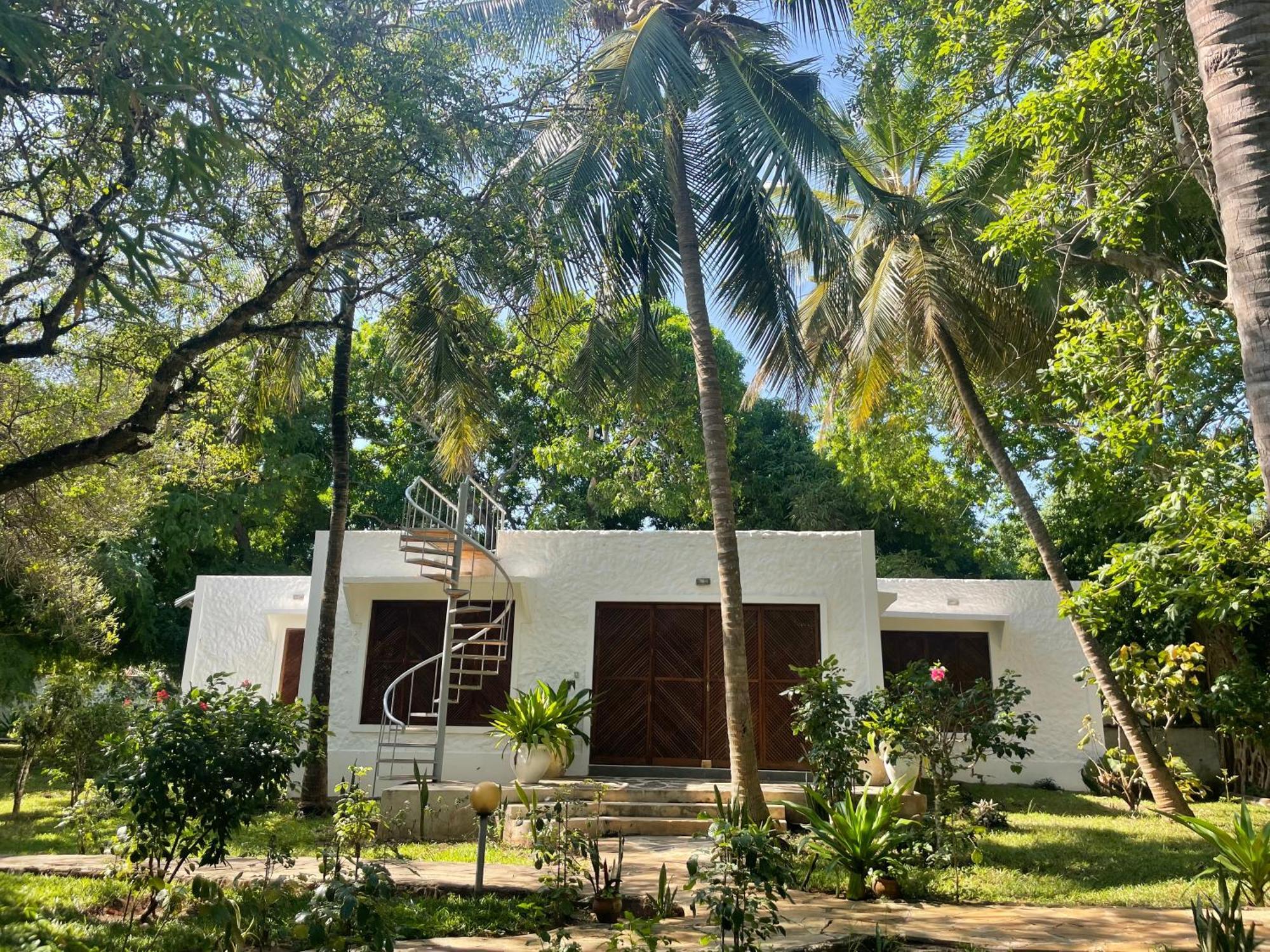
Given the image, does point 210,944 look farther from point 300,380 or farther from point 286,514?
point 286,514

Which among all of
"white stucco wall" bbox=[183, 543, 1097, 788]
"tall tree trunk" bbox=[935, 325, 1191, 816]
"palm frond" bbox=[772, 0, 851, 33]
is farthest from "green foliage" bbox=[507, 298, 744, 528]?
"palm frond" bbox=[772, 0, 851, 33]

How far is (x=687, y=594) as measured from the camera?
12383mm

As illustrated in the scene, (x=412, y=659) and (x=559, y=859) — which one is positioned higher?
(x=412, y=659)

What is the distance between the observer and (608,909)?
583 centimetres

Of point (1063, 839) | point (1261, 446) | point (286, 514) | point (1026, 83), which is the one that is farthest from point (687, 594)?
point (286, 514)

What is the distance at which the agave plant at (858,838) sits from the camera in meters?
6.59

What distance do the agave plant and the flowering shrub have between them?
12.2 ft

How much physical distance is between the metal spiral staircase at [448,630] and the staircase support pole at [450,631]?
11 mm

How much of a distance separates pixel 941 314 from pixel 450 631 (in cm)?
681

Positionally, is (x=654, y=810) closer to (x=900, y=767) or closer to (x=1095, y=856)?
(x=900, y=767)

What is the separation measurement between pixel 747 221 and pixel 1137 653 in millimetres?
6719

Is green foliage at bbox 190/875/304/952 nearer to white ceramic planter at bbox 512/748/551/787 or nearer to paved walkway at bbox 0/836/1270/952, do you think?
paved walkway at bbox 0/836/1270/952

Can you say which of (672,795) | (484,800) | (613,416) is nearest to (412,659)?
(672,795)

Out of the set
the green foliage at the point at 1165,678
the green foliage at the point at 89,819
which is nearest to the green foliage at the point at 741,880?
the green foliage at the point at 89,819
